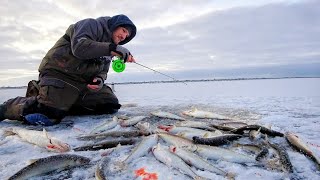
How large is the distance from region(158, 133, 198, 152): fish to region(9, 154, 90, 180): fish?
1207 millimetres

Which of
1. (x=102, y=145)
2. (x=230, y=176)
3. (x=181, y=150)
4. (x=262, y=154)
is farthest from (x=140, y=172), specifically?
(x=262, y=154)

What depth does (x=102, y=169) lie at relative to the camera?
3.30 meters

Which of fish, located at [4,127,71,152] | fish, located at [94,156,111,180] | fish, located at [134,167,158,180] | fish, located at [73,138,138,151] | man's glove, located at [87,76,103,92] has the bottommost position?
fish, located at [134,167,158,180]

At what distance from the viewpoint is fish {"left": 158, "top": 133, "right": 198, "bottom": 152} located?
401 centimetres

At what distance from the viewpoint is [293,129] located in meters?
5.57


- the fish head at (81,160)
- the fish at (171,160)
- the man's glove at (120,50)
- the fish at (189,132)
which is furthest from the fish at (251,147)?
the man's glove at (120,50)

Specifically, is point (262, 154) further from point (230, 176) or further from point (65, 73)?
point (65, 73)

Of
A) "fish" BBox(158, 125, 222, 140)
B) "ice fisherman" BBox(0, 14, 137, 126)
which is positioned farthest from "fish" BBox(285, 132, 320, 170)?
"ice fisherman" BBox(0, 14, 137, 126)

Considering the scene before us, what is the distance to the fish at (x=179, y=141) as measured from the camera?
4.01m

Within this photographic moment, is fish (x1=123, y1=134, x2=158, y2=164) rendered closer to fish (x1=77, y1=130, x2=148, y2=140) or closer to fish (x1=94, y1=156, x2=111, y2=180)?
fish (x1=94, y1=156, x2=111, y2=180)

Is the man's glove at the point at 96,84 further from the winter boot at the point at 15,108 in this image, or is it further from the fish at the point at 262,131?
the fish at the point at 262,131

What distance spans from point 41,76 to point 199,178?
15.0ft

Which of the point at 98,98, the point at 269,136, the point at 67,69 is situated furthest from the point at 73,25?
the point at 269,136

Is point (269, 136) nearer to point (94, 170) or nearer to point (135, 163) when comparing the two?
point (135, 163)
